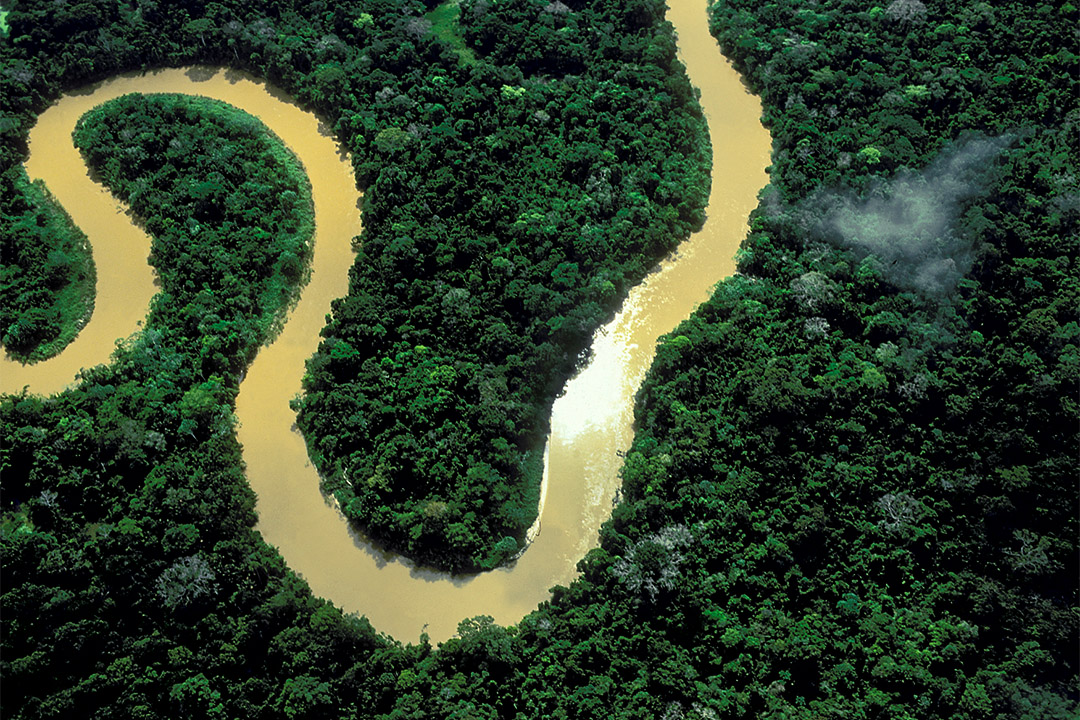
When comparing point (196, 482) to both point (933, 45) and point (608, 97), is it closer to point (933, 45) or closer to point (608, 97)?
point (608, 97)

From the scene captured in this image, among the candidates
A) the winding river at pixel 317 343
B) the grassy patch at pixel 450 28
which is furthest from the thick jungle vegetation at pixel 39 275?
the grassy patch at pixel 450 28

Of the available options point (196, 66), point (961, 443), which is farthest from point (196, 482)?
point (961, 443)

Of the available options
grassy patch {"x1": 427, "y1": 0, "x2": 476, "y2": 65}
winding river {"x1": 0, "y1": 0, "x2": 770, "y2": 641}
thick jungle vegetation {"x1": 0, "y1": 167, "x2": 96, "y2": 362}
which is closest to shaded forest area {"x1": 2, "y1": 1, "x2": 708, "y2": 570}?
grassy patch {"x1": 427, "y1": 0, "x2": 476, "y2": 65}

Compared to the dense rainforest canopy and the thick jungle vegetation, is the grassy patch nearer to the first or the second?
the dense rainforest canopy

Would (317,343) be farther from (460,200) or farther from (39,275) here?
(39,275)

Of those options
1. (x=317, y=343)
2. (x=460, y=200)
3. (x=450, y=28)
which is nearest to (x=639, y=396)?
(x=460, y=200)

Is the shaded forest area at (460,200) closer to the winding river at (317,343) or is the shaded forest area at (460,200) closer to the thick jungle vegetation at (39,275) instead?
the winding river at (317,343)
